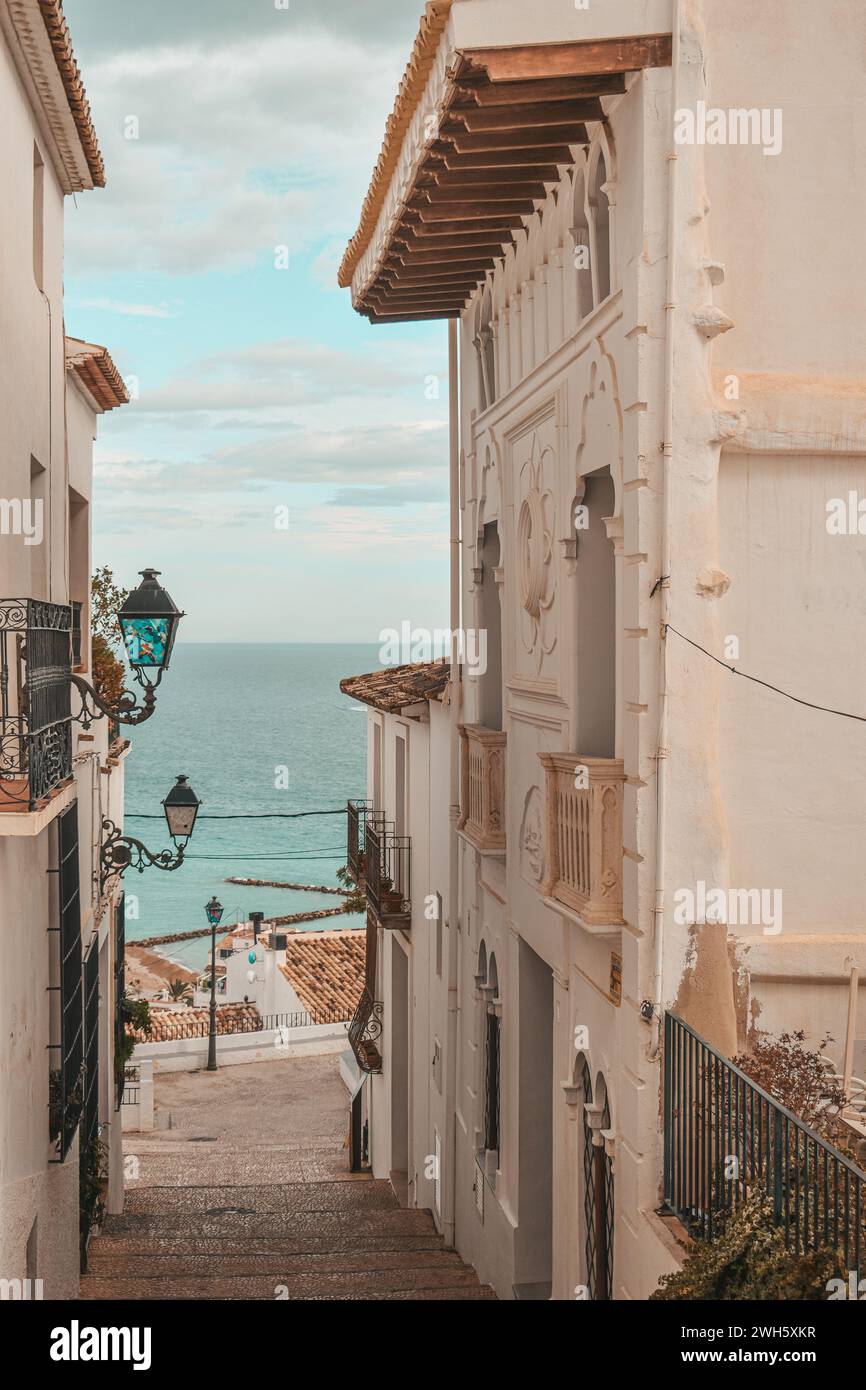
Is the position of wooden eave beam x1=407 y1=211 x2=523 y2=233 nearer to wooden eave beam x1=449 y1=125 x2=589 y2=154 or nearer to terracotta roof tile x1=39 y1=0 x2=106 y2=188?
wooden eave beam x1=449 y1=125 x2=589 y2=154

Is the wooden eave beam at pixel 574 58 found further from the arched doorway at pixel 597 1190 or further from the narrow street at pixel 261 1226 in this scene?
the narrow street at pixel 261 1226

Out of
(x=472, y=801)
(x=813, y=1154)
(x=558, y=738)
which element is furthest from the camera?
(x=472, y=801)

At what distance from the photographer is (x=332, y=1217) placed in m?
17.6

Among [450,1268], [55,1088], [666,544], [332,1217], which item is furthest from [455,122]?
[332,1217]

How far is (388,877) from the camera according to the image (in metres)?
19.5

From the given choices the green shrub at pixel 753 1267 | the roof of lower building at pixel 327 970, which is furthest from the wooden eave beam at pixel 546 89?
the roof of lower building at pixel 327 970

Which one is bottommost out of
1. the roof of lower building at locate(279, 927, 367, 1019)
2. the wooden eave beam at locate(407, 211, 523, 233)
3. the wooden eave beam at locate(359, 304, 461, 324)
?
the roof of lower building at locate(279, 927, 367, 1019)

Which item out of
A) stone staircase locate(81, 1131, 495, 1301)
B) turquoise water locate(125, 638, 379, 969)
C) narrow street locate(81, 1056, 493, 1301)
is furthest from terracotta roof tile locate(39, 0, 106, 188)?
turquoise water locate(125, 638, 379, 969)

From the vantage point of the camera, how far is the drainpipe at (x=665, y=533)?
809 centimetres

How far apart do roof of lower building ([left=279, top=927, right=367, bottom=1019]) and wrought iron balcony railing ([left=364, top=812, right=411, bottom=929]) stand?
20274 mm

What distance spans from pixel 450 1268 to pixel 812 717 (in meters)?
7.96

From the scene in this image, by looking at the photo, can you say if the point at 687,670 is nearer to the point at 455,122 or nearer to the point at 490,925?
the point at 455,122

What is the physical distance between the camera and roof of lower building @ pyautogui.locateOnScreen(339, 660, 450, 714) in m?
17.2
